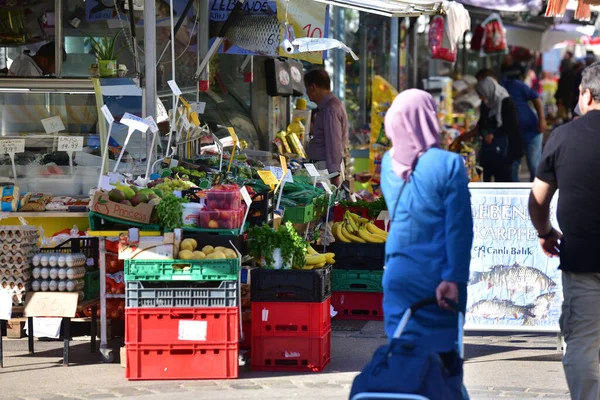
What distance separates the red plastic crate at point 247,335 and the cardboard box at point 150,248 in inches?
35.9

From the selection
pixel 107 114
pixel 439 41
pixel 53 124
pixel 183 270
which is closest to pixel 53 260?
pixel 183 270

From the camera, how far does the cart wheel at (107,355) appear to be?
767cm

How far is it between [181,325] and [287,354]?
0.78m

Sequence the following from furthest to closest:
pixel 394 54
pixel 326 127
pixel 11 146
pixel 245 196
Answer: pixel 394 54 < pixel 326 127 < pixel 11 146 < pixel 245 196

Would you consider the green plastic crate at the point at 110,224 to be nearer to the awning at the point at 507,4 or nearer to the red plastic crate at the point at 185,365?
the red plastic crate at the point at 185,365

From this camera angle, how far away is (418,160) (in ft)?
16.4

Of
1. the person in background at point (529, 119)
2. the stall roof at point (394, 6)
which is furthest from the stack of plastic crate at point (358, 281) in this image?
the person in background at point (529, 119)

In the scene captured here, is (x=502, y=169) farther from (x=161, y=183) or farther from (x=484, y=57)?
(x=484, y=57)

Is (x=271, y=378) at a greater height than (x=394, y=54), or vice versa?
(x=394, y=54)

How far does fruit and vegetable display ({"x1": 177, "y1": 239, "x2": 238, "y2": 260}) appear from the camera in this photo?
23.3 ft

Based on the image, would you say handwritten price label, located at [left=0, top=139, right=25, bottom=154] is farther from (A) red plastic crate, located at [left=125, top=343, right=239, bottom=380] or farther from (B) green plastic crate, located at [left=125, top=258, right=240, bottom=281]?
(A) red plastic crate, located at [left=125, top=343, right=239, bottom=380]

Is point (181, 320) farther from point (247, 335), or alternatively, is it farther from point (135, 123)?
point (135, 123)

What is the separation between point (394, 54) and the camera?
56.0ft

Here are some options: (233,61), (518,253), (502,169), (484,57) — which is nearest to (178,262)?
(518,253)
